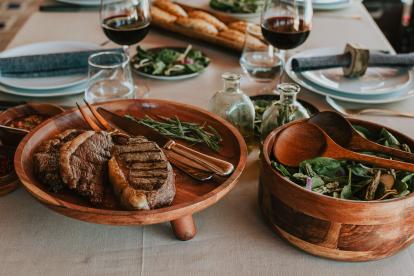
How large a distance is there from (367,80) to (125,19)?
71 centimetres

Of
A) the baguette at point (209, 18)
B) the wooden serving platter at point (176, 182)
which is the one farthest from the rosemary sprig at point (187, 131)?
the baguette at point (209, 18)

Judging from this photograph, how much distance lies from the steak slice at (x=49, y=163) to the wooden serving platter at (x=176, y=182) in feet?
0.05

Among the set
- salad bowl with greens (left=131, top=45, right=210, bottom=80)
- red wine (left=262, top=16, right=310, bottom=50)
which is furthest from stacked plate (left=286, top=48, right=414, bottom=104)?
salad bowl with greens (left=131, top=45, right=210, bottom=80)

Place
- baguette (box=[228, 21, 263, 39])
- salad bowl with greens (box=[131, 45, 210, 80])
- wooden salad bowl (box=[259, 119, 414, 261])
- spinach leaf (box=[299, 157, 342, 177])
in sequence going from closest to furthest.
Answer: wooden salad bowl (box=[259, 119, 414, 261]) < spinach leaf (box=[299, 157, 342, 177]) < salad bowl with greens (box=[131, 45, 210, 80]) < baguette (box=[228, 21, 263, 39])

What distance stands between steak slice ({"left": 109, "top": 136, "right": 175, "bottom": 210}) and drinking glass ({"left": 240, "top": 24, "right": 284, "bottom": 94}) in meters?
0.63

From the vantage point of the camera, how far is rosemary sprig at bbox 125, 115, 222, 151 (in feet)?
3.44

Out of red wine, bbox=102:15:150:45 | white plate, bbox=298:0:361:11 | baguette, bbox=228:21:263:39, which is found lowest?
white plate, bbox=298:0:361:11

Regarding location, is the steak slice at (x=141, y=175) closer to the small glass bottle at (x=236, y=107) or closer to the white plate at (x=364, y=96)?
the small glass bottle at (x=236, y=107)

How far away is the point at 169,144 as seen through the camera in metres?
0.99

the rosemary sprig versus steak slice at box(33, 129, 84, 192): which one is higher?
steak slice at box(33, 129, 84, 192)

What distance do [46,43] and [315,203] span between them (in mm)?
1162

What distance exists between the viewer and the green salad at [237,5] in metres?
1.92

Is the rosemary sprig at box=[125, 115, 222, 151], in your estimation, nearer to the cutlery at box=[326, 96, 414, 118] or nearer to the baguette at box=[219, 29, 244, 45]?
the cutlery at box=[326, 96, 414, 118]

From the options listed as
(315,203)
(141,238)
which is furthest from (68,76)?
(315,203)
